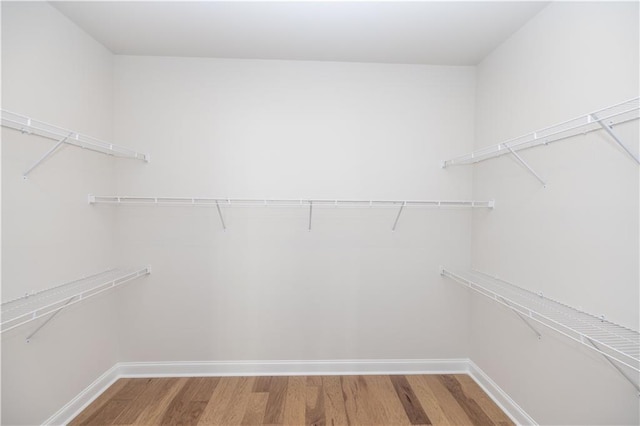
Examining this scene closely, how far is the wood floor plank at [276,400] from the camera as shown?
1881 millimetres

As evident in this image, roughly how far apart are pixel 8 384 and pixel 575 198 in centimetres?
293

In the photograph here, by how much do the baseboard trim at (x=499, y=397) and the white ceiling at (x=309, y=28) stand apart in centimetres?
234

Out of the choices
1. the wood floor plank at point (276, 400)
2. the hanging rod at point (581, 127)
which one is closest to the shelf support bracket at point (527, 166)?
the hanging rod at point (581, 127)

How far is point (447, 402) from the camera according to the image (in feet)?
6.72

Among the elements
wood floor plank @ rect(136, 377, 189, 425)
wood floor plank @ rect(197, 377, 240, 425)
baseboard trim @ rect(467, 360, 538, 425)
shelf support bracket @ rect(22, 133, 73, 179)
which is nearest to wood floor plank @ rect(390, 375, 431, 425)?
baseboard trim @ rect(467, 360, 538, 425)

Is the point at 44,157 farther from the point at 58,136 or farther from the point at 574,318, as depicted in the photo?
the point at 574,318

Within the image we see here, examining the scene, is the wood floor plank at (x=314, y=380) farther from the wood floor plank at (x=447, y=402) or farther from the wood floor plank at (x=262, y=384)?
the wood floor plank at (x=447, y=402)

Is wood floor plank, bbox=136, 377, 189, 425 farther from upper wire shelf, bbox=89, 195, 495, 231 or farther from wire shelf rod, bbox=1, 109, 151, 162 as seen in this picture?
wire shelf rod, bbox=1, 109, 151, 162

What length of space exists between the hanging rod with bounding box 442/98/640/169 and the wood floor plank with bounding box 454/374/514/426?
151 centimetres

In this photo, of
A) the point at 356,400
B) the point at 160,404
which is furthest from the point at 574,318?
the point at 160,404

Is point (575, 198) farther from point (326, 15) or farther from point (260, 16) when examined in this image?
point (260, 16)

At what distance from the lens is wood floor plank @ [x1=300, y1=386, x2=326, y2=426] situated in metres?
1.86

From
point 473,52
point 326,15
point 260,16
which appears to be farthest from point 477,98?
point 260,16

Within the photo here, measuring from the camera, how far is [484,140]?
2.24 m
